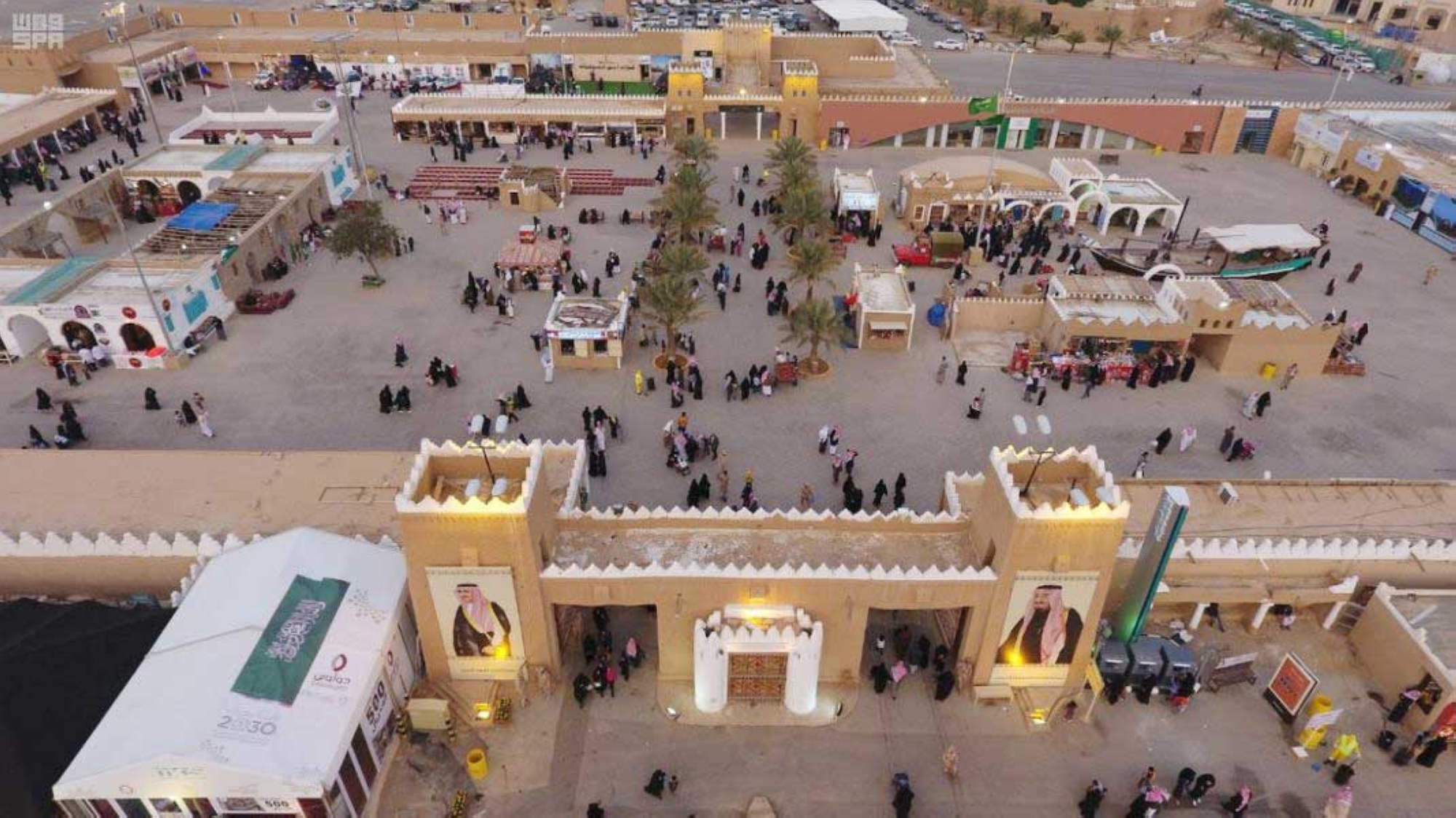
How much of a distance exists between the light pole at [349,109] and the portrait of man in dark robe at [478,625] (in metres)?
31.2

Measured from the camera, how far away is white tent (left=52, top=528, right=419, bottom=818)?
44.3ft

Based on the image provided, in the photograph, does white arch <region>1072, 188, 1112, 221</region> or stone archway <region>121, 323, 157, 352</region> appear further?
white arch <region>1072, 188, 1112, 221</region>

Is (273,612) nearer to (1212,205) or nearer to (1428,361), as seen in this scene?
(1428,361)

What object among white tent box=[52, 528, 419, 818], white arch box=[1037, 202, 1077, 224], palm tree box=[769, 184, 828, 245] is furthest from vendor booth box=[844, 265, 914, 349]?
white tent box=[52, 528, 419, 818]

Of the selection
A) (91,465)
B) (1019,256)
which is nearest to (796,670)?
(91,465)

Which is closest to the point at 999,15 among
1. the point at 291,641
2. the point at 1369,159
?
the point at 1369,159

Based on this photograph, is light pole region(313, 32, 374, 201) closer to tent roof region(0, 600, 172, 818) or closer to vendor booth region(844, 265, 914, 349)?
vendor booth region(844, 265, 914, 349)

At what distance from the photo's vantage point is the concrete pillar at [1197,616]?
19047mm

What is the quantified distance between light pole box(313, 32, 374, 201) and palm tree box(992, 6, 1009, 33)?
5675cm

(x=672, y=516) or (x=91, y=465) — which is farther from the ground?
(x=672, y=516)

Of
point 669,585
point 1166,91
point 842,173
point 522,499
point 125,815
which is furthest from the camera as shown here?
point 1166,91

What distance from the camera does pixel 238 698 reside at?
1421cm

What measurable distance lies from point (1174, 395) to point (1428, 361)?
1050 cm

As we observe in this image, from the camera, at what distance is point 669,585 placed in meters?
16.3
